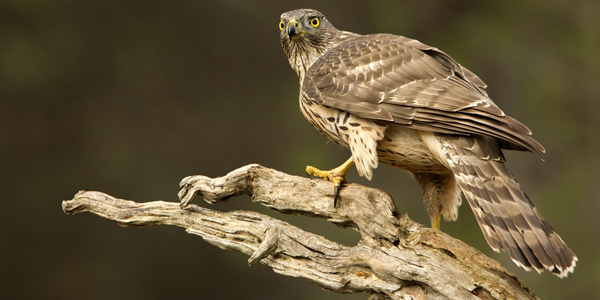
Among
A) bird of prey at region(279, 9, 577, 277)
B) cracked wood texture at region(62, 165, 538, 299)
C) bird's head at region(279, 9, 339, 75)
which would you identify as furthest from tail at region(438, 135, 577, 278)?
bird's head at region(279, 9, 339, 75)

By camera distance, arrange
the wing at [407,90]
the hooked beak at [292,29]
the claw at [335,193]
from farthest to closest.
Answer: the hooked beak at [292,29], the claw at [335,193], the wing at [407,90]

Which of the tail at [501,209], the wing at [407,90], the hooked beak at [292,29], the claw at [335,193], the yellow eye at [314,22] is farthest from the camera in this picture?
the yellow eye at [314,22]

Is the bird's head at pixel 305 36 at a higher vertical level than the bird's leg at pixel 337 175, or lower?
higher

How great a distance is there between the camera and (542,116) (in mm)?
4832

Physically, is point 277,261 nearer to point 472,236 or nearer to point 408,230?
point 408,230

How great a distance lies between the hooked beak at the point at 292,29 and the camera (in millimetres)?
2840

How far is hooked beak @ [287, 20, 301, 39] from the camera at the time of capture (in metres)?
2.84

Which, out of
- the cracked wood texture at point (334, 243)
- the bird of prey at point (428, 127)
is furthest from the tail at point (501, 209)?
the cracked wood texture at point (334, 243)

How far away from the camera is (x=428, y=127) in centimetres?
226

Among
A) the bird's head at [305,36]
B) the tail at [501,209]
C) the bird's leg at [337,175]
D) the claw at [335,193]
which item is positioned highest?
the bird's head at [305,36]

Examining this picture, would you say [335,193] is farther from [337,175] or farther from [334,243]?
[334,243]

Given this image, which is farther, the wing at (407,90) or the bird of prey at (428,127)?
the wing at (407,90)

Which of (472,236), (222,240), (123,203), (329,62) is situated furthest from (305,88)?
(472,236)

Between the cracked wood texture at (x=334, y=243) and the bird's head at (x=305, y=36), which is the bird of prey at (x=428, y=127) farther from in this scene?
the cracked wood texture at (x=334, y=243)
